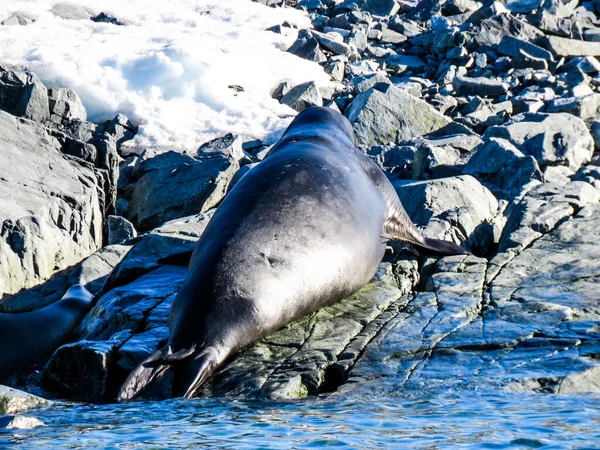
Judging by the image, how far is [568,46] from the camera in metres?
16.9

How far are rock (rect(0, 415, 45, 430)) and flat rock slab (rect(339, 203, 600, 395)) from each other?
1591mm

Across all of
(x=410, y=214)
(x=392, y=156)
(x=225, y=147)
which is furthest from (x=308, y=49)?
(x=410, y=214)

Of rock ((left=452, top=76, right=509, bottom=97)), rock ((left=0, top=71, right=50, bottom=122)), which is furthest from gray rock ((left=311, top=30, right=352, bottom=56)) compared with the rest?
rock ((left=0, top=71, right=50, bottom=122))

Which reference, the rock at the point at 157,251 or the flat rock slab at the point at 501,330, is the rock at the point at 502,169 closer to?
the flat rock slab at the point at 501,330

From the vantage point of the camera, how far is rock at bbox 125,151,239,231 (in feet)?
34.5

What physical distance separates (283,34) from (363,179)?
11511 millimetres

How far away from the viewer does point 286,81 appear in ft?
50.0

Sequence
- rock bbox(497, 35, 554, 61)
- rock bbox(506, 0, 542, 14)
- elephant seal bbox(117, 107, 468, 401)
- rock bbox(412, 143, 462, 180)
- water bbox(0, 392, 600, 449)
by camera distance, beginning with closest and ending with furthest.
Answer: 1. water bbox(0, 392, 600, 449)
2. elephant seal bbox(117, 107, 468, 401)
3. rock bbox(412, 143, 462, 180)
4. rock bbox(497, 35, 554, 61)
5. rock bbox(506, 0, 542, 14)

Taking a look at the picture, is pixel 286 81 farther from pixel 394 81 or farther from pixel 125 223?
pixel 125 223

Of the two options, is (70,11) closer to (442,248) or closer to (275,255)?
(442,248)

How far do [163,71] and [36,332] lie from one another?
8095mm

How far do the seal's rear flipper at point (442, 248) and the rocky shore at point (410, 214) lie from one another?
0.11 meters

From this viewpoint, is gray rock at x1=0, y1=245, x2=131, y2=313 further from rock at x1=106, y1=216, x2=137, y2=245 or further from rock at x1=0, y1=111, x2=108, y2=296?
rock at x1=106, y1=216, x2=137, y2=245

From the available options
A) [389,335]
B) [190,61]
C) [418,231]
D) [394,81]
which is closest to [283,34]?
[394,81]
